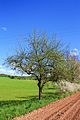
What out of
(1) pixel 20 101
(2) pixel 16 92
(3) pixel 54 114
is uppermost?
(2) pixel 16 92

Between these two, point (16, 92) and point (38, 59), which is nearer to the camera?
point (38, 59)

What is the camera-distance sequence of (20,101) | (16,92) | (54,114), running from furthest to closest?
(16,92), (20,101), (54,114)

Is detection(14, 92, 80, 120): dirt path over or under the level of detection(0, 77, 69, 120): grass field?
under

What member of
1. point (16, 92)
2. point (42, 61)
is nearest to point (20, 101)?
point (42, 61)

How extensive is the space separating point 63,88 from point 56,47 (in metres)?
20.7

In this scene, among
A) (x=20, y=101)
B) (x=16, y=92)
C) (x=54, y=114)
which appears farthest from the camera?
(x=16, y=92)

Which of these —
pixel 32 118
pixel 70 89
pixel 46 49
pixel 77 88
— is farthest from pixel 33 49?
pixel 77 88

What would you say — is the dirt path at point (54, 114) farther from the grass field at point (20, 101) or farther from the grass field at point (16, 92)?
the grass field at point (16, 92)

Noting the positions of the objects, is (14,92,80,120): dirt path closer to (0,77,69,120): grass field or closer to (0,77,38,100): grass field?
(0,77,69,120): grass field

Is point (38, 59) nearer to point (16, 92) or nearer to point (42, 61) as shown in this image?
point (42, 61)

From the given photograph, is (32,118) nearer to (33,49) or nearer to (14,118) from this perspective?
(14,118)

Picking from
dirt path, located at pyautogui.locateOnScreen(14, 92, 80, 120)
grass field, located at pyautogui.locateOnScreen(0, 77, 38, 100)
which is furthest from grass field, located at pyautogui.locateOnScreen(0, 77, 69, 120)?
dirt path, located at pyautogui.locateOnScreen(14, 92, 80, 120)

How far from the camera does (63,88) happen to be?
5859 centimetres

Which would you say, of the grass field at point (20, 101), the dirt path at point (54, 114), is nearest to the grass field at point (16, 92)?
the grass field at point (20, 101)
